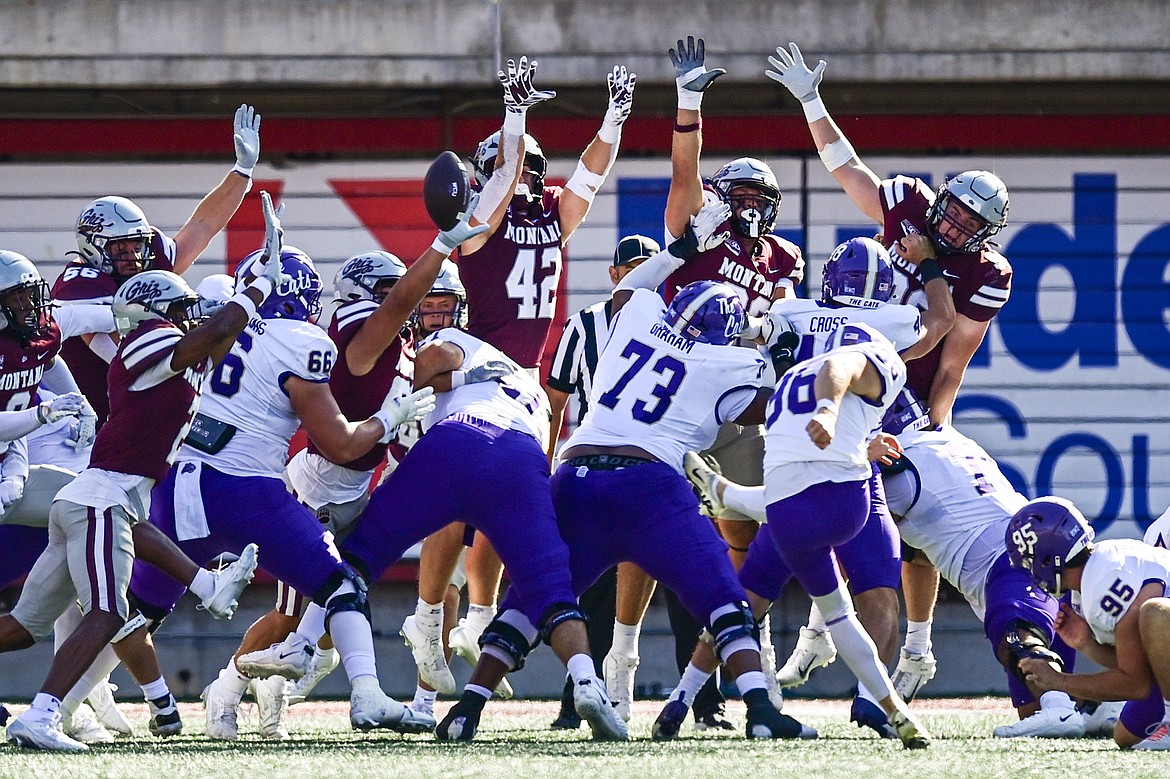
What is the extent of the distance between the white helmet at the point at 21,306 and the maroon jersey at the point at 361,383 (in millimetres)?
1071

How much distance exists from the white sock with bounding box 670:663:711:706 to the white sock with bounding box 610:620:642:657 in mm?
640

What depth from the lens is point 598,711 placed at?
606 centimetres

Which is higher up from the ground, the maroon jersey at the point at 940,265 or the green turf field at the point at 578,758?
the maroon jersey at the point at 940,265

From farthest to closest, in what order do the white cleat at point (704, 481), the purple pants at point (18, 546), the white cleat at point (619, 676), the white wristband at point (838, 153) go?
the white wristband at point (838, 153), the white cleat at point (619, 676), the purple pants at point (18, 546), the white cleat at point (704, 481)

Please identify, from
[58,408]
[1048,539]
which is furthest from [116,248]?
[1048,539]

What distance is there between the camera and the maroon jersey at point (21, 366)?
6789 millimetres

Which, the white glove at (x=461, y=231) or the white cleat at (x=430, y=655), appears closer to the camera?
the white glove at (x=461, y=231)

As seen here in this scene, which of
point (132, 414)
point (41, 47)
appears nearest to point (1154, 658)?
point (132, 414)

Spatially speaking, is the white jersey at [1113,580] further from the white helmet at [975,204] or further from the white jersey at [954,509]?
the white helmet at [975,204]

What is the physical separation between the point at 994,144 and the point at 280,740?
5740 millimetres

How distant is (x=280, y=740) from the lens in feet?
21.5

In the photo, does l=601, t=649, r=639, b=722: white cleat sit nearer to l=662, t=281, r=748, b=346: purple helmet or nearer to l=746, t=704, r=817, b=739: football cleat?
l=746, t=704, r=817, b=739: football cleat

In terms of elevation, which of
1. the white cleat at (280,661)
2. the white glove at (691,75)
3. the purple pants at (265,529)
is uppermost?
the white glove at (691,75)

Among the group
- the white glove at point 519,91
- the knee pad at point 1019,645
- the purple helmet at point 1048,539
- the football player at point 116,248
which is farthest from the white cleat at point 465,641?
the purple helmet at point 1048,539
